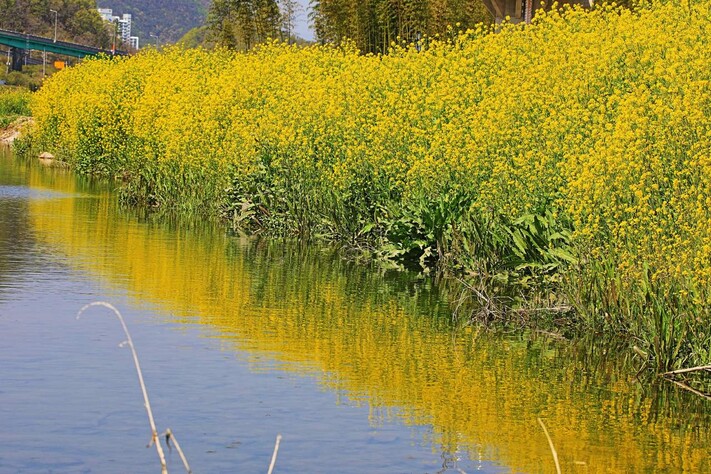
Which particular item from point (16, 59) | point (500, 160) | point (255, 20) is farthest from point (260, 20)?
point (16, 59)

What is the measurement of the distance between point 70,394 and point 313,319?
4.31 metres

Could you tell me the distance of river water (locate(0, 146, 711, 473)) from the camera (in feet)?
32.1

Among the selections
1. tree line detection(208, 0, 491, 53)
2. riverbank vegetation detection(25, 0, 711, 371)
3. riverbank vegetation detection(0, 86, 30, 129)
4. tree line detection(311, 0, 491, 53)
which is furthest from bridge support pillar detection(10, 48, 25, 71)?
riverbank vegetation detection(25, 0, 711, 371)

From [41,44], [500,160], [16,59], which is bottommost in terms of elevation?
[500,160]

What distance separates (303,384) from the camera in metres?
11.8

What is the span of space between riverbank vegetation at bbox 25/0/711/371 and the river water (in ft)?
2.76

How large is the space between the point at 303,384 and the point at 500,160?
609 cm

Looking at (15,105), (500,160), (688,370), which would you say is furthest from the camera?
(15,105)

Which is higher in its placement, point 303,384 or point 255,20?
point 255,20

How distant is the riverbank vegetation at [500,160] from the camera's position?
42.6 ft

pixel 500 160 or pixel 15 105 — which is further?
pixel 15 105

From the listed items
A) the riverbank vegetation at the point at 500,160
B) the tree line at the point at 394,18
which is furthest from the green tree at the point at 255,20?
the riverbank vegetation at the point at 500,160

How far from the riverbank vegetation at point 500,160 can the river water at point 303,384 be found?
84 cm

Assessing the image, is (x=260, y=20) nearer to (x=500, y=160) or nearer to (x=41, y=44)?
(x=500, y=160)
